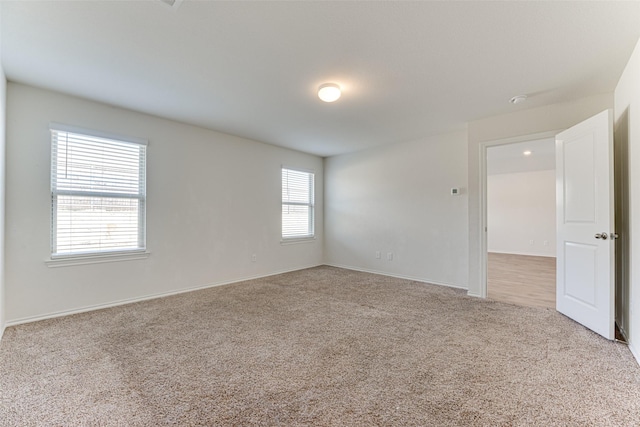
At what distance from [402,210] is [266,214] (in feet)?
8.09

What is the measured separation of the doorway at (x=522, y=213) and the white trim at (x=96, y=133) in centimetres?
585

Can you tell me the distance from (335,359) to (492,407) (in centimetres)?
102

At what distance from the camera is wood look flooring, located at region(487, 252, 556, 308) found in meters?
3.74

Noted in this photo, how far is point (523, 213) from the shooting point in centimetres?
796

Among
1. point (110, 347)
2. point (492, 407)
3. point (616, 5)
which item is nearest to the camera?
point (492, 407)

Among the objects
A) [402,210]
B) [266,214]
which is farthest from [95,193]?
[402,210]

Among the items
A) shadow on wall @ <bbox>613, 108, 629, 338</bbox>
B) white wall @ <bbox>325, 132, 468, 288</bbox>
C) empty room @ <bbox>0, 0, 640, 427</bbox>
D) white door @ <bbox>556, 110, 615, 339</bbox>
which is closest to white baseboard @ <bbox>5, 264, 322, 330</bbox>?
empty room @ <bbox>0, 0, 640, 427</bbox>

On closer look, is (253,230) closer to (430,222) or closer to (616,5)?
(430,222)

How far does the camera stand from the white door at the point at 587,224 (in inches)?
99.2

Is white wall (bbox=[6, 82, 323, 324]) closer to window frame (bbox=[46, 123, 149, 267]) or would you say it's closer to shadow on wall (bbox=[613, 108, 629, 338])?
window frame (bbox=[46, 123, 149, 267])

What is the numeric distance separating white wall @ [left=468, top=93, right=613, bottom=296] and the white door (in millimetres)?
312

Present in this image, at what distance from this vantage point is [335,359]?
213 cm

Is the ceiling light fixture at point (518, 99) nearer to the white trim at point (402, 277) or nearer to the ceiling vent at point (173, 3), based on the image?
the white trim at point (402, 277)

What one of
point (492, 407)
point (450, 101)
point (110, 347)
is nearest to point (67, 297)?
point (110, 347)
